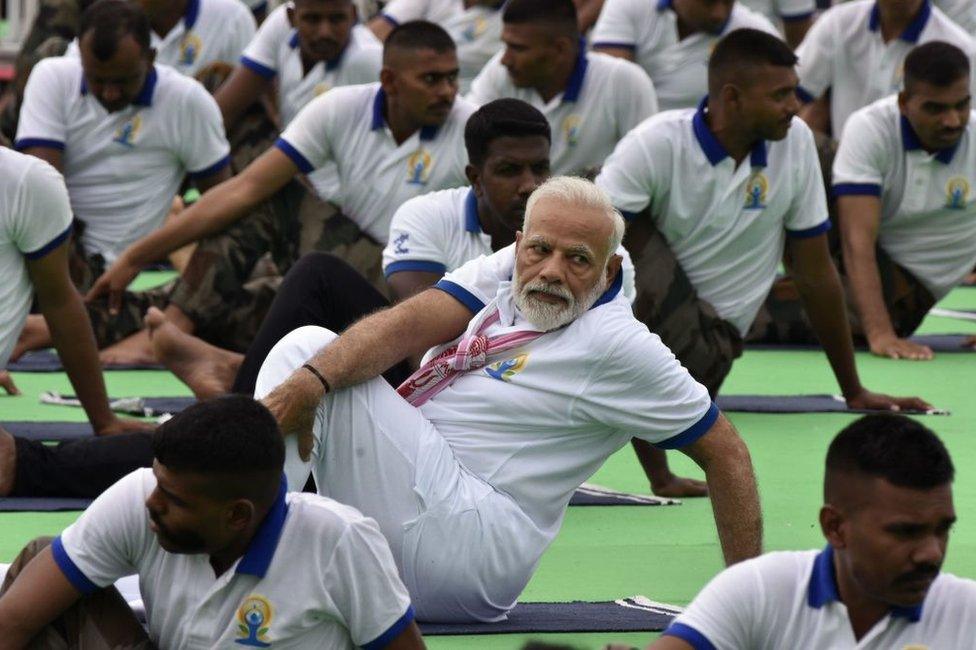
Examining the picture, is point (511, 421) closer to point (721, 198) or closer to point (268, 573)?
point (268, 573)

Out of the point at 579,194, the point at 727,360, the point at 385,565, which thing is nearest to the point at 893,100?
the point at 727,360

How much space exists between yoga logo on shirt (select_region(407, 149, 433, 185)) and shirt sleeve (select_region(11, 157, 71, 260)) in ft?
5.67

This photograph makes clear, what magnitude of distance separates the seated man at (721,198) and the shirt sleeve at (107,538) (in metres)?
2.60

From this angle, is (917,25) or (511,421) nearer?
(511,421)

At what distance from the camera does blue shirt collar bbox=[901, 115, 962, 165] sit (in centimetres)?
720

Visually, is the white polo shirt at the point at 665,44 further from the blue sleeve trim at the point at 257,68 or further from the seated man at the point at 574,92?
the blue sleeve trim at the point at 257,68

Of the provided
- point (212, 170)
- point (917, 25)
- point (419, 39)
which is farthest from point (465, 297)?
point (917, 25)

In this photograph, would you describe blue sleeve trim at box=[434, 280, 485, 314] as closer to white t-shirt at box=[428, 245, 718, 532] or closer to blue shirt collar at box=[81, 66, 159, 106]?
white t-shirt at box=[428, 245, 718, 532]

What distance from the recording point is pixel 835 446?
9.62 ft

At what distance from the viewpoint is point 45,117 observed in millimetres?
7305

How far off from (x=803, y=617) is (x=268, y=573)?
82cm

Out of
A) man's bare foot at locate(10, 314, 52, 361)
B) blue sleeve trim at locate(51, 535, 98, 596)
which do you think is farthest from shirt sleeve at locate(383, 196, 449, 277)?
blue sleeve trim at locate(51, 535, 98, 596)

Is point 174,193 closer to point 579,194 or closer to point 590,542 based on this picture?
point 590,542

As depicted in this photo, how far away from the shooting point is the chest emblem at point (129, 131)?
736 centimetres
